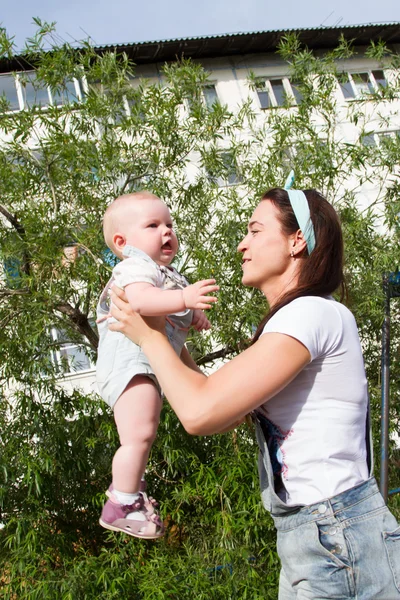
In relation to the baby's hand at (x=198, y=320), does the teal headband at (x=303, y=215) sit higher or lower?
higher

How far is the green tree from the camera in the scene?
161 inches

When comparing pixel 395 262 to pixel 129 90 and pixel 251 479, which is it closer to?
pixel 251 479

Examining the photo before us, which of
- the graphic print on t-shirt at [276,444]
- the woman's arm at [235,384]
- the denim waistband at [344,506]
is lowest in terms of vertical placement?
the denim waistband at [344,506]

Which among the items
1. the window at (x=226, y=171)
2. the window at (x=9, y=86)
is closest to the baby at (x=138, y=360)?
the window at (x=226, y=171)

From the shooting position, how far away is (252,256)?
161 cm

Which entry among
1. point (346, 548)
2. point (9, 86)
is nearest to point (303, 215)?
point (346, 548)

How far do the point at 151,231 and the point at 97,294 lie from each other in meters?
3.18

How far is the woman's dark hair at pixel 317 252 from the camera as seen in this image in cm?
151

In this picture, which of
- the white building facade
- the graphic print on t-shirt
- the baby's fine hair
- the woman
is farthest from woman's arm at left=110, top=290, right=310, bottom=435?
the white building facade

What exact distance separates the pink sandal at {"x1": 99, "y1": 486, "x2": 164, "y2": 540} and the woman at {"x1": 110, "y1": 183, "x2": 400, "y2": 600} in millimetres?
328

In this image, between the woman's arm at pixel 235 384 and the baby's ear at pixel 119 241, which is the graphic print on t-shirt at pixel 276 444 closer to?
the woman's arm at pixel 235 384

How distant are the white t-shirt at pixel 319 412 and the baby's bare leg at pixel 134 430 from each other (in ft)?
1.16

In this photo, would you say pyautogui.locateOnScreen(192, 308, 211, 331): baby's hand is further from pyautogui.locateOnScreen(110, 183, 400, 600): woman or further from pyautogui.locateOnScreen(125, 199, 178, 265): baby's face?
pyautogui.locateOnScreen(110, 183, 400, 600): woman

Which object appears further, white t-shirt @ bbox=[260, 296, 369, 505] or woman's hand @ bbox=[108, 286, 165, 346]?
woman's hand @ bbox=[108, 286, 165, 346]
